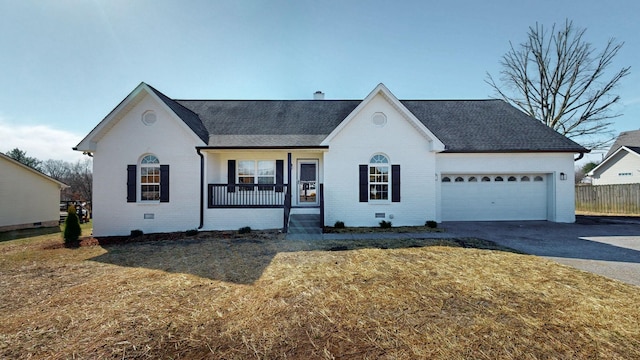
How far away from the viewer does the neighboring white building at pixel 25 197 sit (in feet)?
51.9

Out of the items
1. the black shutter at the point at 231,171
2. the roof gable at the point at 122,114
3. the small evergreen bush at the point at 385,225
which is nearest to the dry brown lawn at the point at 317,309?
the small evergreen bush at the point at 385,225

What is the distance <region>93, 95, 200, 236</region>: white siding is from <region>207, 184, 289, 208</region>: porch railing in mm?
736

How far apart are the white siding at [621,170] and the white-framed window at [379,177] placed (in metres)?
24.1

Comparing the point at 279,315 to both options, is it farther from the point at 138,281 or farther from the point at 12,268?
the point at 12,268

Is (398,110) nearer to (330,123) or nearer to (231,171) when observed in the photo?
(330,123)

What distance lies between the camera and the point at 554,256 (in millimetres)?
7250

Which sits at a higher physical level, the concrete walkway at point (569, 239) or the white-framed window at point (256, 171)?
the white-framed window at point (256, 171)

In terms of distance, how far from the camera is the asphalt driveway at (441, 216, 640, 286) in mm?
6438

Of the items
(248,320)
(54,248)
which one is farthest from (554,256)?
(54,248)

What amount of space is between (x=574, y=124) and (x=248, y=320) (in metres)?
30.1

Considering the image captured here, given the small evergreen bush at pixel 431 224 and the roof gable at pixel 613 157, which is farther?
the roof gable at pixel 613 157

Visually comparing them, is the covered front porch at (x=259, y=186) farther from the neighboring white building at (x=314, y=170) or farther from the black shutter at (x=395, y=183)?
the black shutter at (x=395, y=183)

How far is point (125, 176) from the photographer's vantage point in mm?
11594

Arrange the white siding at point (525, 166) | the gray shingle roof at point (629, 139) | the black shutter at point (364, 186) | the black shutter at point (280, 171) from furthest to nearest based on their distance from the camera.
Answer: the gray shingle roof at point (629, 139), the white siding at point (525, 166), the black shutter at point (280, 171), the black shutter at point (364, 186)
